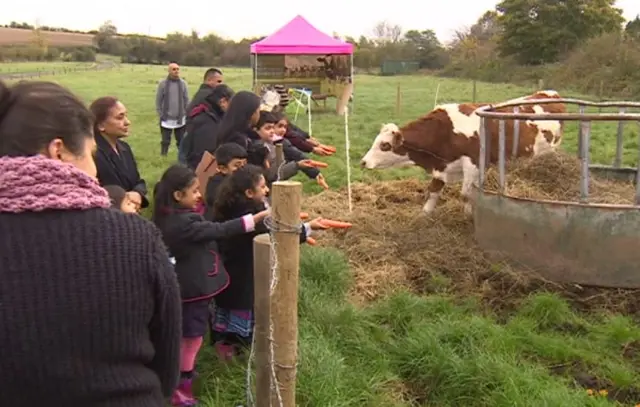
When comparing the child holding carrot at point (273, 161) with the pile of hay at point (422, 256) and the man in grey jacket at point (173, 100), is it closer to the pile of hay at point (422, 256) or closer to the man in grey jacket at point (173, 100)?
the pile of hay at point (422, 256)

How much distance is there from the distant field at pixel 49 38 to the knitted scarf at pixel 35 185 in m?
57.7

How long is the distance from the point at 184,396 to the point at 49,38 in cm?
6455

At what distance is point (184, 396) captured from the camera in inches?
132

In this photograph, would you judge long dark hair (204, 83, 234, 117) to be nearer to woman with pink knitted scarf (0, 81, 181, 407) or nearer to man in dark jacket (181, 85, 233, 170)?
man in dark jacket (181, 85, 233, 170)

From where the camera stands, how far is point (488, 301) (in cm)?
504

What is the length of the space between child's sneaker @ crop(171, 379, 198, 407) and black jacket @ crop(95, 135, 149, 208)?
1271 millimetres

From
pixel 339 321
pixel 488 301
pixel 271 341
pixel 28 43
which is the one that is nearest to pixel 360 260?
pixel 488 301

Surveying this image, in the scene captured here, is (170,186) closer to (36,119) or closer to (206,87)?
(36,119)

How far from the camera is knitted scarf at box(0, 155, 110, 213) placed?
1396 mm

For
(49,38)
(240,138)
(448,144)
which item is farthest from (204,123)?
(49,38)

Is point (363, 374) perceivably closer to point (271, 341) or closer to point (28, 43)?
point (271, 341)

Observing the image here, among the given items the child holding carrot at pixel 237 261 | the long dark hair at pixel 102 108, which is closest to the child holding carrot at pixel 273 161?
the child holding carrot at pixel 237 261

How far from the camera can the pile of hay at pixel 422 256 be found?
5.14 metres

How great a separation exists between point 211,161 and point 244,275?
3.39 feet
